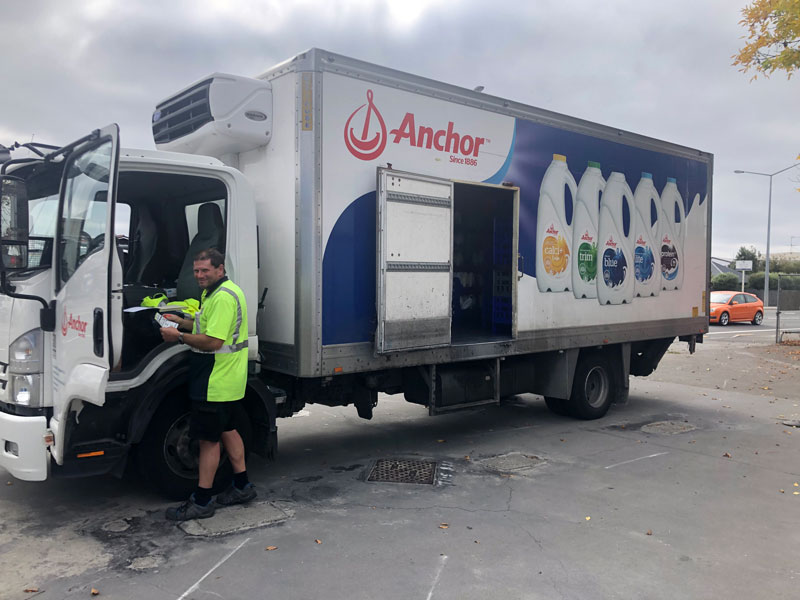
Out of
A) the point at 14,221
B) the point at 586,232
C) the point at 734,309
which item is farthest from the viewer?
the point at 734,309

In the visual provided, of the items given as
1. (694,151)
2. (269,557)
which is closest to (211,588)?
(269,557)

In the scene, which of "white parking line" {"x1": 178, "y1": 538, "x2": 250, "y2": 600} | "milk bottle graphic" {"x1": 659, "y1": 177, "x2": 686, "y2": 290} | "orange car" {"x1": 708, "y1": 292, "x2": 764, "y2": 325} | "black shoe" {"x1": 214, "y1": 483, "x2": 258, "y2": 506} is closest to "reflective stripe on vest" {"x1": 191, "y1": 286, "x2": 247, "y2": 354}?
"black shoe" {"x1": 214, "y1": 483, "x2": 258, "y2": 506}

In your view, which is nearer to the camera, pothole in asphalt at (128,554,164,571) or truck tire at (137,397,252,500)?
pothole in asphalt at (128,554,164,571)

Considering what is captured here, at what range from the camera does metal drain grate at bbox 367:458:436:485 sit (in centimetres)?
586

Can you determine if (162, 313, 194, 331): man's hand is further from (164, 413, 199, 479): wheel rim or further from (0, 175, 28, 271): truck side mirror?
(0, 175, 28, 271): truck side mirror

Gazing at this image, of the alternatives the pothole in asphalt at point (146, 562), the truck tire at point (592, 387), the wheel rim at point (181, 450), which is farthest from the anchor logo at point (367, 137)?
the truck tire at point (592, 387)

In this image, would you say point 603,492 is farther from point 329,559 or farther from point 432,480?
point 329,559

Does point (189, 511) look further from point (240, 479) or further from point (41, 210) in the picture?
point (41, 210)

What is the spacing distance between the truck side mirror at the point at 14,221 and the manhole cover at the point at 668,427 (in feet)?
22.6

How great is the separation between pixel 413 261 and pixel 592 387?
13.0 ft

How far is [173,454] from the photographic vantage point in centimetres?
499

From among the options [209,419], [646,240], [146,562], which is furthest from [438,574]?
[646,240]

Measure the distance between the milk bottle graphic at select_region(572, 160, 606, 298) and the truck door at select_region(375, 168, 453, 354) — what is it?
85.8 inches

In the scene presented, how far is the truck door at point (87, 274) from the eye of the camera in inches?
161
